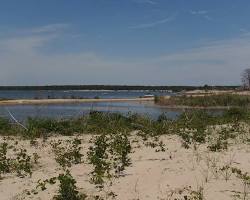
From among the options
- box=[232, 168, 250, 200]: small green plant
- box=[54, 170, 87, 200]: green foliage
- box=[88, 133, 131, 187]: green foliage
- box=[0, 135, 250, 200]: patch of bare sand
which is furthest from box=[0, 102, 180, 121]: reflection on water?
box=[54, 170, 87, 200]: green foliage

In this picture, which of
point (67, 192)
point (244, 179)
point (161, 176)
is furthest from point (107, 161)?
point (244, 179)

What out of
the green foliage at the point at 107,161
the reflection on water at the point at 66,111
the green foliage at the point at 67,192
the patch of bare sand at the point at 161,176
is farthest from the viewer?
the reflection on water at the point at 66,111

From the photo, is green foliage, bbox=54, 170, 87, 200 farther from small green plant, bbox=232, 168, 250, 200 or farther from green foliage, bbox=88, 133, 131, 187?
small green plant, bbox=232, 168, 250, 200

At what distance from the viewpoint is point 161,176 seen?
8.93 metres

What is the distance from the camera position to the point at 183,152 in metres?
11.7

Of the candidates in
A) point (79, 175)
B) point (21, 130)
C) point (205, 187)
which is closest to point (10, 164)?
point (79, 175)

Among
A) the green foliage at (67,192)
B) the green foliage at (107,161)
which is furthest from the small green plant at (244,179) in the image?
the green foliage at (67,192)

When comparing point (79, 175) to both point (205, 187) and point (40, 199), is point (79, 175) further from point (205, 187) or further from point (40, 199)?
point (205, 187)

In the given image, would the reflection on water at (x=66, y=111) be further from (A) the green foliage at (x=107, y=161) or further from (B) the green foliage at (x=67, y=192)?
(B) the green foliage at (x=67, y=192)

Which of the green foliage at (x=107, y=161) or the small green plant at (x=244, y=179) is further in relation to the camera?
the green foliage at (x=107, y=161)

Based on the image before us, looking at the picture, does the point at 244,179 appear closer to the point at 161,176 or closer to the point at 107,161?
the point at 161,176

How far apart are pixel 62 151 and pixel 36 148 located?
128cm

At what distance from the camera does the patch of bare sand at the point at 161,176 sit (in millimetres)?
7977

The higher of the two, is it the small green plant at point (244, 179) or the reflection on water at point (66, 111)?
the small green plant at point (244, 179)
